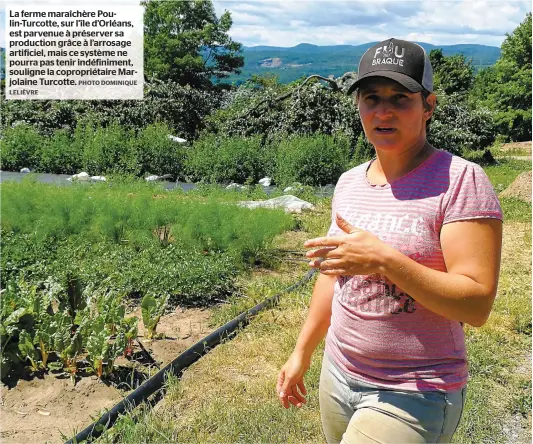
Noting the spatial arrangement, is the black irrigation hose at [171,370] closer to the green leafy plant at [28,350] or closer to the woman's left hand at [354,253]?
the green leafy plant at [28,350]

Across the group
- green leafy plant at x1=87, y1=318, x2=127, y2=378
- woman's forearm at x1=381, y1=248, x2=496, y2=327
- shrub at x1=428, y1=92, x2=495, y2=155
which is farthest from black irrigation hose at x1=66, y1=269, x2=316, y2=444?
shrub at x1=428, y1=92, x2=495, y2=155

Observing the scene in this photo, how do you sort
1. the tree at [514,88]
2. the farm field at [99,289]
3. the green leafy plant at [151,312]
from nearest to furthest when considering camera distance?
the farm field at [99,289], the green leafy plant at [151,312], the tree at [514,88]

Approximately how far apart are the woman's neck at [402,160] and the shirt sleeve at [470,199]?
151 millimetres

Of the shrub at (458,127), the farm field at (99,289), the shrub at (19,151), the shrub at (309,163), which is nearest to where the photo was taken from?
the farm field at (99,289)

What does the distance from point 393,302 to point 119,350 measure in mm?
2202

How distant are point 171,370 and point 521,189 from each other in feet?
28.6

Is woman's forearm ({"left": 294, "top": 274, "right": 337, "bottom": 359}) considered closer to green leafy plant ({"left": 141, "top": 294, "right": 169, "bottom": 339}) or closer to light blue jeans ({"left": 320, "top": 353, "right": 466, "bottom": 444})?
light blue jeans ({"left": 320, "top": 353, "right": 466, "bottom": 444})

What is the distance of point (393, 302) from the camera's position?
4.83ft

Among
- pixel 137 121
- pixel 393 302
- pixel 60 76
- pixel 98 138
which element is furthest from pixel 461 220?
pixel 60 76

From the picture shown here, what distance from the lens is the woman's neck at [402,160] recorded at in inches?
60.7

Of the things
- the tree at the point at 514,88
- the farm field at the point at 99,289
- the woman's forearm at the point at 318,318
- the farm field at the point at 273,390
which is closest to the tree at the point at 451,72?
the tree at the point at 514,88

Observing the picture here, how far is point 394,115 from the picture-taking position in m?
1.52

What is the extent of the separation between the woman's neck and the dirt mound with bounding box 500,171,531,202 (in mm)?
9267

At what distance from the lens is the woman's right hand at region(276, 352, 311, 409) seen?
1.84 meters
